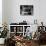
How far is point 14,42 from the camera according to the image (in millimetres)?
3211

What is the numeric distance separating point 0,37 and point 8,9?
297 centimetres

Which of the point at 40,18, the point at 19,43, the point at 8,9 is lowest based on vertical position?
the point at 19,43

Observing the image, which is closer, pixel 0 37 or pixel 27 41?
pixel 27 41

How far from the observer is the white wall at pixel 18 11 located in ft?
20.8

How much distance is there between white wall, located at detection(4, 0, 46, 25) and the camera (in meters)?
6.33

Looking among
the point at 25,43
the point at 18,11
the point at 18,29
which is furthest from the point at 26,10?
the point at 25,43

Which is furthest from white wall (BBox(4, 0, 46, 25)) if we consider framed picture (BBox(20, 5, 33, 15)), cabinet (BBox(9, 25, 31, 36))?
cabinet (BBox(9, 25, 31, 36))

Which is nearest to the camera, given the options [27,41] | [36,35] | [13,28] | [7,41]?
[27,41]

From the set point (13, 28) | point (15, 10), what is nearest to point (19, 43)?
point (13, 28)

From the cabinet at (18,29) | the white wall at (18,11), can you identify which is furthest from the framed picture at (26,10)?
the cabinet at (18,29)

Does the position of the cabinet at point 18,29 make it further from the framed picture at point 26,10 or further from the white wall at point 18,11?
the framed picture at point 26,10

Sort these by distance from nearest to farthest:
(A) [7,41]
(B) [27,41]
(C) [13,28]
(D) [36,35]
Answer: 1. (B) [27,41]
2. (A) [7,41]
3. (D) [36,35]
4. (C) [13,28]

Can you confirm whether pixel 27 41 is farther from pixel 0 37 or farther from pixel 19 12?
→ pixel 19 12

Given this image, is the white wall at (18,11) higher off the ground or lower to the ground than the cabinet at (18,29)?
higher
